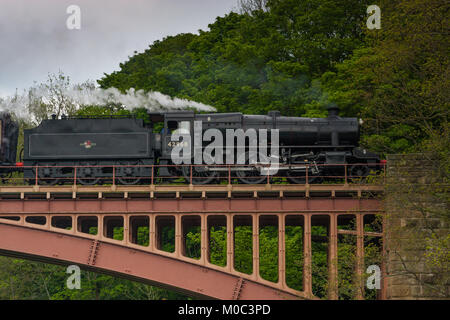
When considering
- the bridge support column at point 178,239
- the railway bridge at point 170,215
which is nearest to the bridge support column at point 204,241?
the railway bridge at point 170,215

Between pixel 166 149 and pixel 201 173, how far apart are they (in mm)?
2130

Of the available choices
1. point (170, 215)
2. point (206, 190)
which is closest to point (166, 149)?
point (170, 215)

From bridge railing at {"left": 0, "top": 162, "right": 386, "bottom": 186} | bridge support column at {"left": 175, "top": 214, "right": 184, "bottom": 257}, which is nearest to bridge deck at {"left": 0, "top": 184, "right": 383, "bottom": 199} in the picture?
bridge railing at {"left": 0, "top": 162, "right": 386, "bottom": 186}

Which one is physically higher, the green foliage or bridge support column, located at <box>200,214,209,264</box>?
the green foliage

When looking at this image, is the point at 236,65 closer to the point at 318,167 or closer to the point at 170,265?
the point at 318,167

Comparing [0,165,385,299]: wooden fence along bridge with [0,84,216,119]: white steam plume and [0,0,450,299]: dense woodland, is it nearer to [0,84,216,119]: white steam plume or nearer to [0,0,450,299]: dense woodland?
[0,0,450,299]: dense woodland

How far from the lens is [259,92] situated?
4412 centimetres

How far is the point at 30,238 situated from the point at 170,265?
20.2 feet

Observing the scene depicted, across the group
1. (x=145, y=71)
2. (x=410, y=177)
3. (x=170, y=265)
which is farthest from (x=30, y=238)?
(x=145, y=71)

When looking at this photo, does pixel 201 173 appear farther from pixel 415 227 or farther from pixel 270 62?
pixel 270 62

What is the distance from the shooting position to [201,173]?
3139 centimetres

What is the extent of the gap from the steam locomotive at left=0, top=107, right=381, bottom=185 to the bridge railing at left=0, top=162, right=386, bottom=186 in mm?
47

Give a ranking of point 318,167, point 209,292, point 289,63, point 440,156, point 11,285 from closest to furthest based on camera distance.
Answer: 1. point 440,156
2. point 209,292
3. point 318,167
4. point 289,63
5. point 11,285

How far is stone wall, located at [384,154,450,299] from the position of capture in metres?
26.4
